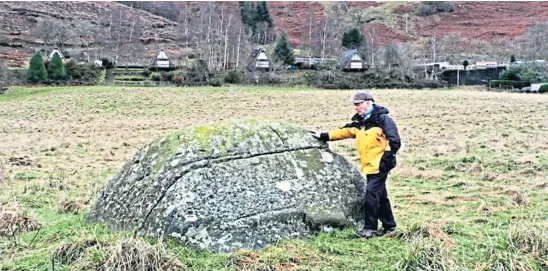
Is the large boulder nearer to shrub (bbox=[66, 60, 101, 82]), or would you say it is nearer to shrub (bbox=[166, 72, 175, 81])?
shrub (bbox=[166, 72, 175, 81])

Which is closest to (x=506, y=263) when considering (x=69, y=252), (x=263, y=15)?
(x=69, y=252)

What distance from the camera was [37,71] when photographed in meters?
63.8

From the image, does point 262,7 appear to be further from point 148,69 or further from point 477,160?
point 477,160

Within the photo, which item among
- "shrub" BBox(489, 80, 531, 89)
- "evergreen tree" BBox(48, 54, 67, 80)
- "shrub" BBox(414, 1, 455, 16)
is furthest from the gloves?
"shrub" BBox(414, 1, 455, 16)

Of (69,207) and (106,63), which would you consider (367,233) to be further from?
(106,63)

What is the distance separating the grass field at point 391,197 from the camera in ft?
19.2

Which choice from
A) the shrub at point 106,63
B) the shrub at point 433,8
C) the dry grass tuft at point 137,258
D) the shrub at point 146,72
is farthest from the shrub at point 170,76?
the shrub at point 433,8

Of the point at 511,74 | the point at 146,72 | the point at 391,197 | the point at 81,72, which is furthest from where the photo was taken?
the point at 146,72

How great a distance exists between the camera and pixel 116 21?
105 m

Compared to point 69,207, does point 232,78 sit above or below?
above

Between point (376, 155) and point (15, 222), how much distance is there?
17.8 feet

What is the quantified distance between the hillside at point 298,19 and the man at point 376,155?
92.6 m

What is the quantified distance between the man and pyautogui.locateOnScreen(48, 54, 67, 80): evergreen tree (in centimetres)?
6528

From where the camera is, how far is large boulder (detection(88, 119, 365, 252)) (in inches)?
268
